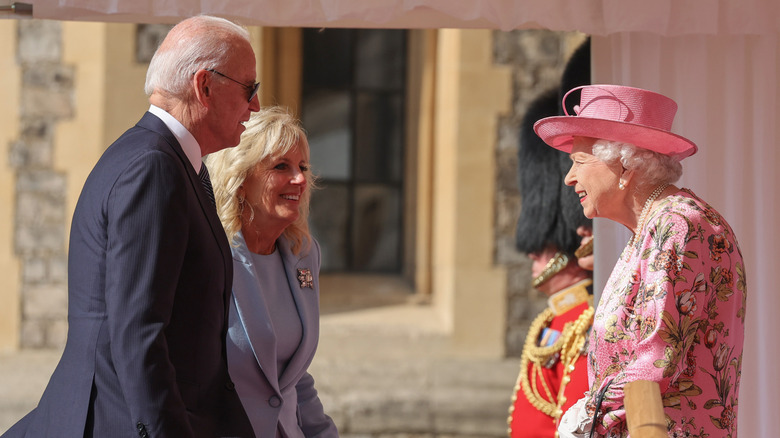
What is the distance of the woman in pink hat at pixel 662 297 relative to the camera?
2031mm

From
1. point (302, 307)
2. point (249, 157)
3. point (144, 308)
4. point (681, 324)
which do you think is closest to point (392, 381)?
point (302, 307)

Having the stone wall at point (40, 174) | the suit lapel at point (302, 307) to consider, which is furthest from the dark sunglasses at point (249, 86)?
the stone wall at point (40, 174)

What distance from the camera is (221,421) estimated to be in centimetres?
197

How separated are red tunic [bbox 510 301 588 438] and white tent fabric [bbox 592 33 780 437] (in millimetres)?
→ 377

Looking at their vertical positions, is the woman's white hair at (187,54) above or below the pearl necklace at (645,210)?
above

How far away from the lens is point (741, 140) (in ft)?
9.45

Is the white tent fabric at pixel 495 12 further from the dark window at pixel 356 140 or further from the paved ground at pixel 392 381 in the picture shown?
the dark window at pixel 356 140

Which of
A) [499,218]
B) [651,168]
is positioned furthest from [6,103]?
[651,168]

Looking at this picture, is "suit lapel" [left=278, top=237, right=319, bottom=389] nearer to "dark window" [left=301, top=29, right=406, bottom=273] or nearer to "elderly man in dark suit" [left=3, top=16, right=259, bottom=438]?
"elderly man in dark suit" [left=3, top=16, right=259, bottom=438]

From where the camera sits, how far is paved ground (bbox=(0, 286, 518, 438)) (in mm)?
5398

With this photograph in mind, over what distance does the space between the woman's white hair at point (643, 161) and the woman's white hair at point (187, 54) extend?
Answer: 96 cm

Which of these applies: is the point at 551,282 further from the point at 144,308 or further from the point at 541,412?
the point at 144,308

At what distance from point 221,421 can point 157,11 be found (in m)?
1.33

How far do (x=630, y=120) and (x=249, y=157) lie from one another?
1066 mm
